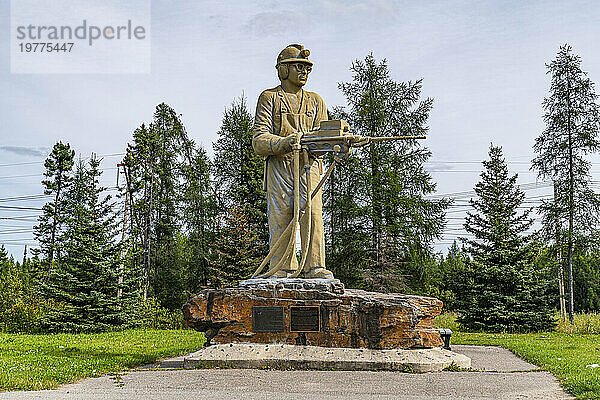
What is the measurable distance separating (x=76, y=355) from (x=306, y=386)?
5.12 metres

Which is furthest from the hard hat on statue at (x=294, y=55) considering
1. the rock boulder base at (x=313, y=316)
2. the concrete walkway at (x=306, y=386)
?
the concrete walkway at (x=306, y=386)

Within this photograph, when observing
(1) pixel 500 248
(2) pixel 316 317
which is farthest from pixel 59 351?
(1) pixel 500 248

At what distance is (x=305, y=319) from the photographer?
8617 millimetres

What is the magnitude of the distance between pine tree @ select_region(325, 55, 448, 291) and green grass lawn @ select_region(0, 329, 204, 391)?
6.89m

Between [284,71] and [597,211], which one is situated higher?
[284,71]

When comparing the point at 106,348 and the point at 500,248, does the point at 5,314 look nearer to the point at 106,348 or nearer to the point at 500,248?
the point at 106,348

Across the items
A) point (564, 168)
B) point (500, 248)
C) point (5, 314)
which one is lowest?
point (5, 314)

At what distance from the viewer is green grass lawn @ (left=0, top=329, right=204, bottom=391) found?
6.94m

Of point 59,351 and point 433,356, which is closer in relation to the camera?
point 433,356

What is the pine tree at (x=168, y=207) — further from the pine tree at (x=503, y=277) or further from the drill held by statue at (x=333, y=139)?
the drill held by statue at (x=333, y=139)

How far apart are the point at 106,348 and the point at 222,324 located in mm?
3738

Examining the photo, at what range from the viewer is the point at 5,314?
57.6 ft

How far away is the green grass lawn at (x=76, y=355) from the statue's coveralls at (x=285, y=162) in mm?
2930

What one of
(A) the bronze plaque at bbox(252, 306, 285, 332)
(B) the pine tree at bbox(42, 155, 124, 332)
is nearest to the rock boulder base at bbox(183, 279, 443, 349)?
(A) the bronze plaque at bbox(252, 306, 285, 332)
